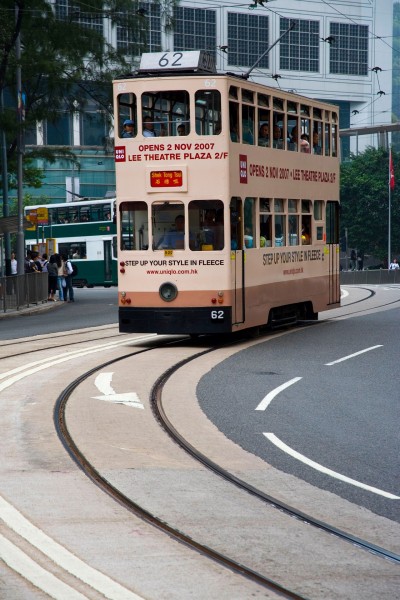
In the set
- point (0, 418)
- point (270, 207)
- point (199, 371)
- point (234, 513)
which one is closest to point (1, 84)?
point (270, 207)

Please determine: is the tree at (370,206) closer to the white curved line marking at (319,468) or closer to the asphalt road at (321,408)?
the asphalt road at (321,408)

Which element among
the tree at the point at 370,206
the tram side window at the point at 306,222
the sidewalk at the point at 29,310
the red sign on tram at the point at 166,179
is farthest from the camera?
the tree at the point at 370,206

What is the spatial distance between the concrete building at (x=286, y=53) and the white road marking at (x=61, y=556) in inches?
2667

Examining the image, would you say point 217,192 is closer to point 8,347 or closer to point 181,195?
point 181,195

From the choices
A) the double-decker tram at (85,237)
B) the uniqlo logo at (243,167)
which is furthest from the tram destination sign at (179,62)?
the double-decker tram at (85,237)

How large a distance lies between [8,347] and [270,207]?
5.29 metres

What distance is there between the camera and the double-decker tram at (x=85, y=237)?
53.5 metres

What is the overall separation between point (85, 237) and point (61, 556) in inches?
1900

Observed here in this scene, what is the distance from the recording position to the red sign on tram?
61.4ft

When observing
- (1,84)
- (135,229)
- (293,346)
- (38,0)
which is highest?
(38,0)

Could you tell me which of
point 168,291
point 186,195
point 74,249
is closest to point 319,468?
point 168,291

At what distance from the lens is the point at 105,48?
134ft

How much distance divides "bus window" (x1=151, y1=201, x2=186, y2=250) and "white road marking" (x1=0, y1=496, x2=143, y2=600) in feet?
37.0

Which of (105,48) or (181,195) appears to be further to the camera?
(105,48)
